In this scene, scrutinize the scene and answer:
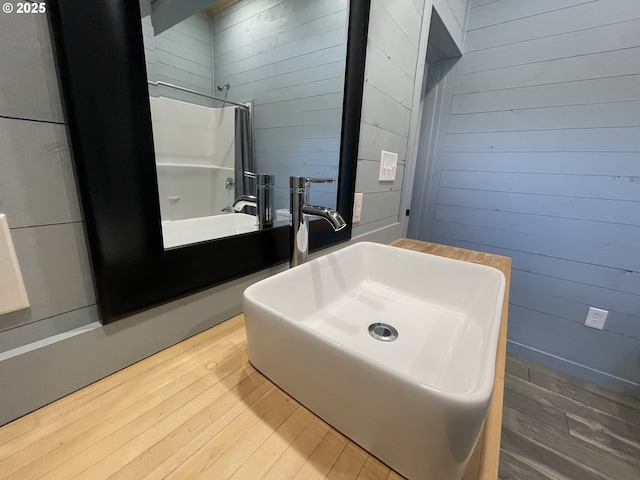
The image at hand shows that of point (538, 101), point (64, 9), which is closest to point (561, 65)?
point (538, 101)

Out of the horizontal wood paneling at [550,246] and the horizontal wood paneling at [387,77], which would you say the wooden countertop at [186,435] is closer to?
the horizontal wood paneling at [387,77]

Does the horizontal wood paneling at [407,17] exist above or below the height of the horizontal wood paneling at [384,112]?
above

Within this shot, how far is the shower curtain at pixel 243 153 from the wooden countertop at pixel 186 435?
503mm

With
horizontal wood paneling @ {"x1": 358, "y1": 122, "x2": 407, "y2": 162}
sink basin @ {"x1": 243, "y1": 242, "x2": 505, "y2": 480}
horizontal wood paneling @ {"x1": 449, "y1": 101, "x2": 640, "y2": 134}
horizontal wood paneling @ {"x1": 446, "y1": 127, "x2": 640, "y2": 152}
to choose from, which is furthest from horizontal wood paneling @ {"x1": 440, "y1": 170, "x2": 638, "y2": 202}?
sink basin @ {"x1": 243, "y1": 242, "x2": 505, "y2": 480}

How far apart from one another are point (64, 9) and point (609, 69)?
2.19 metres

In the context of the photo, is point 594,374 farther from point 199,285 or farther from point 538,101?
point 199,285

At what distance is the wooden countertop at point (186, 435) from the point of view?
296 millimetres

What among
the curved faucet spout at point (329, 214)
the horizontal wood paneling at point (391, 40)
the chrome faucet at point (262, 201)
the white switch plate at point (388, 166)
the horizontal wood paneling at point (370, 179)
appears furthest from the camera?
the white switch plate at point (388, 166)

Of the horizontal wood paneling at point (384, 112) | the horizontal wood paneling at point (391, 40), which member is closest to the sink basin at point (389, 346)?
the horizontal wood paneling at point (384, 112)

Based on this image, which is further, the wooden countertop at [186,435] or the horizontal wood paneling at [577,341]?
the horizontal wood paneling at [577,341]

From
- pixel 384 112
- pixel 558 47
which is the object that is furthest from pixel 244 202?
pixel 558 47

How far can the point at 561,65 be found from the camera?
55.7 inches

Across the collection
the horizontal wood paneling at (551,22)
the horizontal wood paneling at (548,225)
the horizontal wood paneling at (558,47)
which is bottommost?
the horizontal wood paneling at (548,225)

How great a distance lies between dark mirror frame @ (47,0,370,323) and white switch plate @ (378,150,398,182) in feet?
2.70
